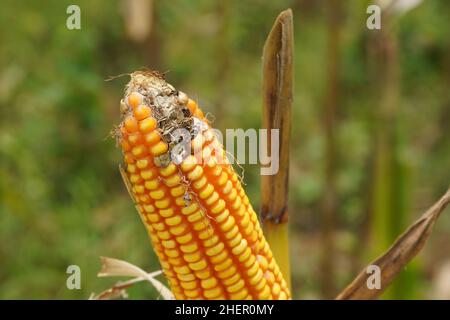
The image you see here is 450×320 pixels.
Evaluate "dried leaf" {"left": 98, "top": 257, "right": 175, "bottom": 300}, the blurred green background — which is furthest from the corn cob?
the blurred green background

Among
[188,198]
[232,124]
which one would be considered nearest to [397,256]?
[188,198]

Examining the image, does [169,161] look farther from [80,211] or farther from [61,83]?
[61,83]

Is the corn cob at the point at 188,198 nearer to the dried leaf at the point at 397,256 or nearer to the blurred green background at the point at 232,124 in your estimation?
A: the dried leaf at the point at 397,256

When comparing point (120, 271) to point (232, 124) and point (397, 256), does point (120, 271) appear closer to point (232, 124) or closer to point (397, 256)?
point (397, 256)

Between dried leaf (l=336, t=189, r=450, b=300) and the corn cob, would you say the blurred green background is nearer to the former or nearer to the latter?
dried leaf (l=336, t=189, r=450, b=300)

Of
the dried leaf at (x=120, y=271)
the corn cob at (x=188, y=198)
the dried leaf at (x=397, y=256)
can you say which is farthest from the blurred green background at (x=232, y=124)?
the corn cob at (x=188, y=198)
